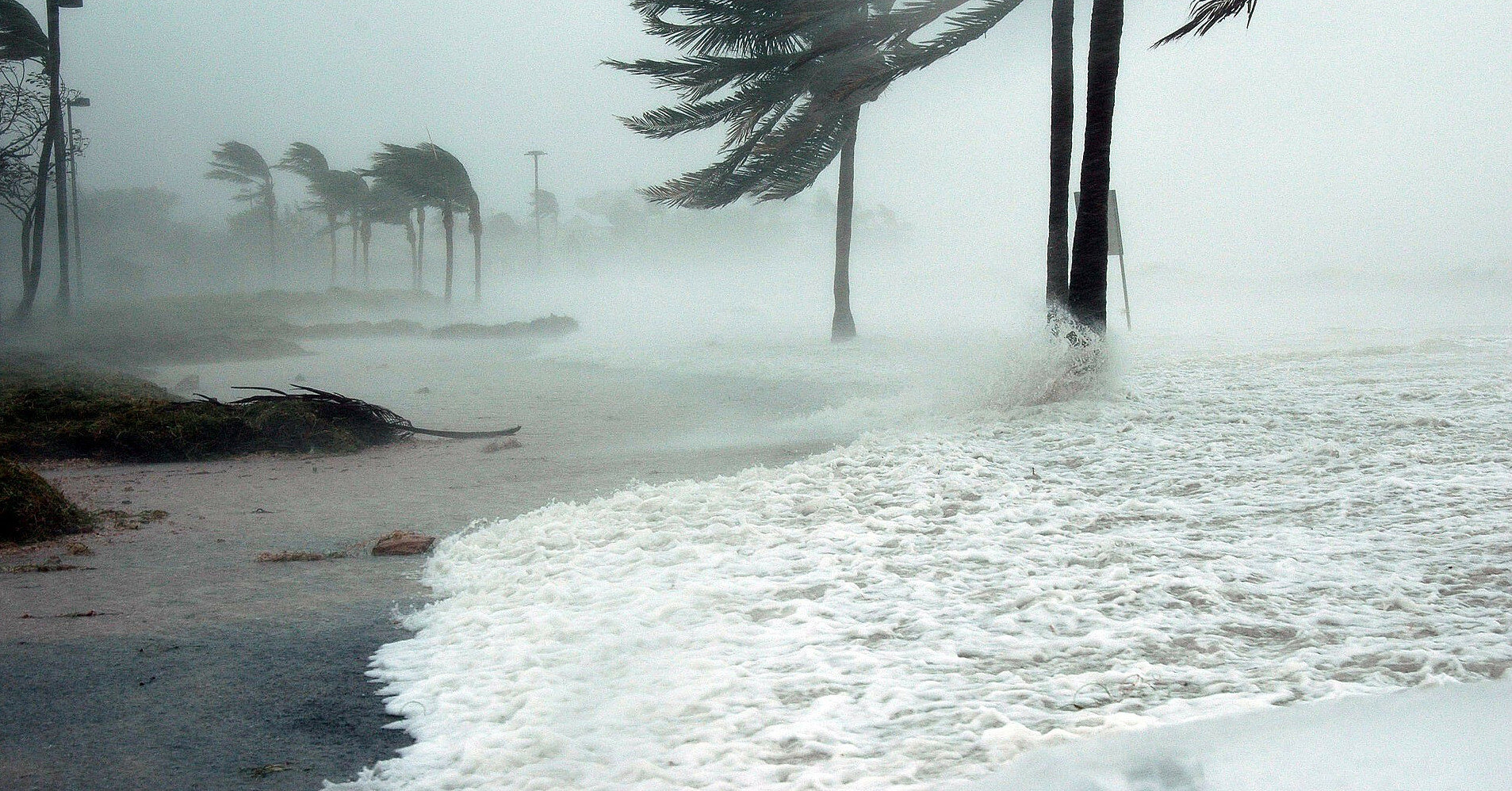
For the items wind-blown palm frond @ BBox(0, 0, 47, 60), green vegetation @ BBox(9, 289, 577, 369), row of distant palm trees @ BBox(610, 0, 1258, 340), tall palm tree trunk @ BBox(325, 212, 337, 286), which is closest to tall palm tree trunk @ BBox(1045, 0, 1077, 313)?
row of distant palm trees @ BBox(610, 0, 1258, 340)

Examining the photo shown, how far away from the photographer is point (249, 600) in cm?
383

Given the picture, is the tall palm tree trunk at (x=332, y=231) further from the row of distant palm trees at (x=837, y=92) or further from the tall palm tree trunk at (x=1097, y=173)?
the tall palm tree trunk at (x=1097, y=173)

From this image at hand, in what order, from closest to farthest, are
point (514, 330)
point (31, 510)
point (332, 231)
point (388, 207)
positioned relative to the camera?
point (31, 510), point (514, 330), point (388, 207), point (332, 231)

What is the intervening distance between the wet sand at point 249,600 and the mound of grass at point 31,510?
0.20m

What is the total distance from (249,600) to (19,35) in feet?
91.5

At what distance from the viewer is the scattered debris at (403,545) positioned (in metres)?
4.65

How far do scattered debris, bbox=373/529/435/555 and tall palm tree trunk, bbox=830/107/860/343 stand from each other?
1476 centimetres

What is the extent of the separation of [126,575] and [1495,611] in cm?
522

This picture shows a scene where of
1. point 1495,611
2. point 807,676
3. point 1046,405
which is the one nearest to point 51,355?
point 1046,405

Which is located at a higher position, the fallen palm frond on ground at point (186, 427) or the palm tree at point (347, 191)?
the palm tree at point (347, 191)

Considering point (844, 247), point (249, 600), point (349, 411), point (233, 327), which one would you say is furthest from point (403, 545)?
point (233, 327)

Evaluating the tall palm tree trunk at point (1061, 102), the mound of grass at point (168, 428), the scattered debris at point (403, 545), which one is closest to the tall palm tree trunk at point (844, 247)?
the tall palm tree trunk at point (1061, 102)

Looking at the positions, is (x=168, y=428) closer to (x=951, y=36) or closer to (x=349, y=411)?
(x=349, y=411)

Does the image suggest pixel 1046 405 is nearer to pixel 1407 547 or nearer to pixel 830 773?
pixel 1407 547
